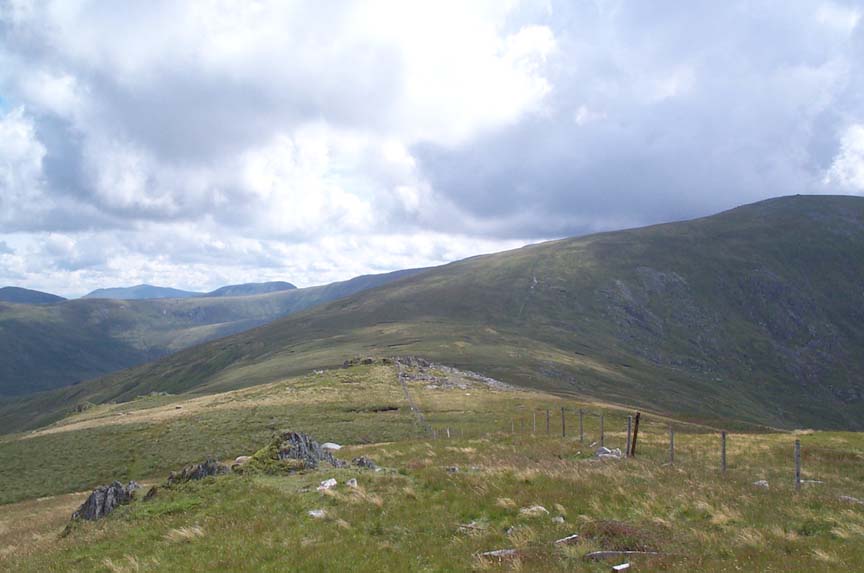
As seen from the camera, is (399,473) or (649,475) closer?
(649,475)

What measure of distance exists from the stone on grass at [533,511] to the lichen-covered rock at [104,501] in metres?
17.6

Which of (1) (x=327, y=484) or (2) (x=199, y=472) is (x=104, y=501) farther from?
(1) (x=327, y=484)

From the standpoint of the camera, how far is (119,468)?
50.8 m

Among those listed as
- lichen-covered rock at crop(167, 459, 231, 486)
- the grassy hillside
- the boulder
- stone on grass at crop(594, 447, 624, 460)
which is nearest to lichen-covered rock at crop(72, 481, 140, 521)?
the grassy hillside

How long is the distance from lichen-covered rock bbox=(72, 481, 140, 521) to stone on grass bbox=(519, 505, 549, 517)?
57.7ft

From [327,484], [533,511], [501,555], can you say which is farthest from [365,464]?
[501,555]

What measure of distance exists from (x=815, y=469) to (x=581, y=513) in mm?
17492

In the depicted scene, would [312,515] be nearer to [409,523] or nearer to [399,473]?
[409,523]

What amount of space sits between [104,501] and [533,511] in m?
18.8

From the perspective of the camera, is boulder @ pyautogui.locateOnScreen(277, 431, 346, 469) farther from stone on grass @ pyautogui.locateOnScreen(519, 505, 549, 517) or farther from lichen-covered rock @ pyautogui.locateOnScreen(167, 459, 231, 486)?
stone on grass @ pyautogui.locateOnScreen(519, 505, 549, 517)

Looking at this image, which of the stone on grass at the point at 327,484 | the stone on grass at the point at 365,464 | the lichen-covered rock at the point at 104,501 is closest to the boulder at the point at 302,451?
the stone on grass at the point at 365,464

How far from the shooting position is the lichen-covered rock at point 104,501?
23.4m

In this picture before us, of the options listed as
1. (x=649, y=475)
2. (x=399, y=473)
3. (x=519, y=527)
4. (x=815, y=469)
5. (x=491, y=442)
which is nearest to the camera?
(x=519, y=527)

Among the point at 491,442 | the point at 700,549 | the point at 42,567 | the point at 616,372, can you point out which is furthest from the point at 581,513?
the point at 616,372
